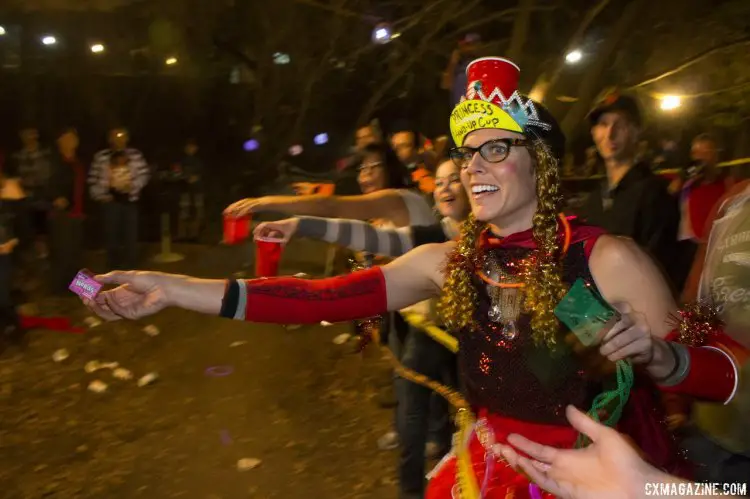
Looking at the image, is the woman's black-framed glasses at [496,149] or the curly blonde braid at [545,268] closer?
the curly blonde braid at [545,268]

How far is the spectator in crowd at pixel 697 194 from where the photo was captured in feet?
14.8

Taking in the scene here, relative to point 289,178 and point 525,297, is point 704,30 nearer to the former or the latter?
point 289,178

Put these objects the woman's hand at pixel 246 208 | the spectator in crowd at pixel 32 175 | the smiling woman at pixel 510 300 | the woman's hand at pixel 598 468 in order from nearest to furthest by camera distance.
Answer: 1. the woman's hand at pixel 598 468
2. the smiling woman at pixel 510 300
3. the woman's hand at pixel 246 208
4. the spectator in crowd at pixel 32 175

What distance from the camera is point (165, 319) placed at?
855cm

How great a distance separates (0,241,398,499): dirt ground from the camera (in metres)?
4.71

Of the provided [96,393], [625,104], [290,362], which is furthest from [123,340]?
[625,104]

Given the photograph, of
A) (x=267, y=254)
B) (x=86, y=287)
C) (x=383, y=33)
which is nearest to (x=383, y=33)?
(x=383, y=33)

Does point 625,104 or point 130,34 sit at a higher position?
point 130,34

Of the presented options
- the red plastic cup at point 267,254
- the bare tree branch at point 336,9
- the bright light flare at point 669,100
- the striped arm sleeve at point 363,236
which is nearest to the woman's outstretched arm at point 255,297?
the red plastic cup at point 267,254

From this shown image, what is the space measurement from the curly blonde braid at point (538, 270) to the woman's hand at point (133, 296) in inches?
41.5

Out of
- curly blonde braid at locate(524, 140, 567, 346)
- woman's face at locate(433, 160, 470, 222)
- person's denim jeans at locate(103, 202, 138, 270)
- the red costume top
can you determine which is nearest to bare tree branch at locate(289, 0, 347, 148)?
person's denim jeans at locate(103, 202, 138, 270)

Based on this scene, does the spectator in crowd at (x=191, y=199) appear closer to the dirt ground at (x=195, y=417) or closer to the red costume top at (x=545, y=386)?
the dirt ground at (x=195, y=417)

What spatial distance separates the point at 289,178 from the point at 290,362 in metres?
9.45

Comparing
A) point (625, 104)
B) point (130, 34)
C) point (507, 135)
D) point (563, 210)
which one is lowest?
point (563, 210)
